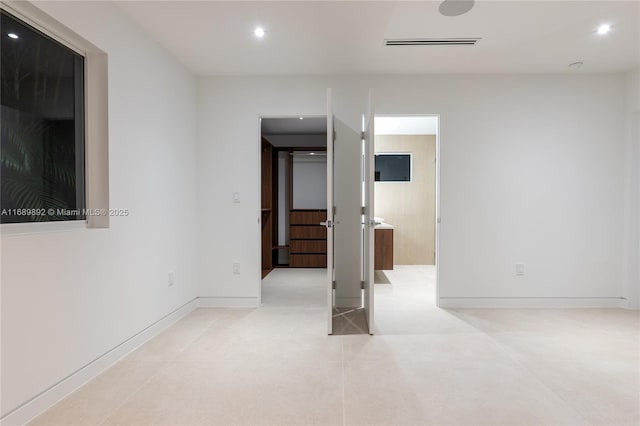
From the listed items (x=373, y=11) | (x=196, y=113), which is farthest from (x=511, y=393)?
(x=196, y=113)

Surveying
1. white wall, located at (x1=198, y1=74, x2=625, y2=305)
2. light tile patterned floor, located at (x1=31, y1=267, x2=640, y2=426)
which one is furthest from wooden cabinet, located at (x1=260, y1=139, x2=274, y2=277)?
light tile patterned floor, located at (x1=31, y1=267, x2=640, y2=426)

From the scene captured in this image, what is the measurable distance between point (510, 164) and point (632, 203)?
4.33 ft

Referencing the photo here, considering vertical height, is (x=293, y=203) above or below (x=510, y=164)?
below

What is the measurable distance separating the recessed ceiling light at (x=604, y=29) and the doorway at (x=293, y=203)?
3121mm

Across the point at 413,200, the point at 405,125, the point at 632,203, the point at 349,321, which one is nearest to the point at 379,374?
the point at 349,321

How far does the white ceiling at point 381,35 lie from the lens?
2.25 m

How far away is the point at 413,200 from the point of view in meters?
5.89

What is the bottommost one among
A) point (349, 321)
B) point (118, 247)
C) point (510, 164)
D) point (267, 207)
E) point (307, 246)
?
point (349, 321)

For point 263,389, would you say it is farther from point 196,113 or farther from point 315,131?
point 315,131

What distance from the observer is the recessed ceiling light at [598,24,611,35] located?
2.48 metres

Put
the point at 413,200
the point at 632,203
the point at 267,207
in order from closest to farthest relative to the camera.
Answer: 1. the point at 632,203
2. the point at 267,207
3. the point at 413,200

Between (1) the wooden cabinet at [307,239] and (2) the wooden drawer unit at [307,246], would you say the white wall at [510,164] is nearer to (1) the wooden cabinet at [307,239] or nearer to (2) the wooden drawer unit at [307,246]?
(1) the wooden cabinet at [307,239]

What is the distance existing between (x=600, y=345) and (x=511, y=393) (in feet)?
4.06

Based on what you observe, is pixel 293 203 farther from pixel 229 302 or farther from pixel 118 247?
pixel 118 247
